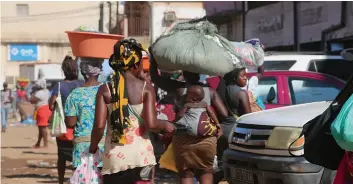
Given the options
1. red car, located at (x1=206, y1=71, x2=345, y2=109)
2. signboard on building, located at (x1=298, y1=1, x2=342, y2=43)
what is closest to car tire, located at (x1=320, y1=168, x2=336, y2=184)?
red car, located at (x1=206, y1=71, x2=345, y2=109)

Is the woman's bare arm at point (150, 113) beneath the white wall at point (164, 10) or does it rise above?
beneath

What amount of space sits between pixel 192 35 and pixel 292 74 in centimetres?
292

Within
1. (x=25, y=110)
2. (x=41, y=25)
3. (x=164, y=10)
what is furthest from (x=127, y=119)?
(x=41, y=25)

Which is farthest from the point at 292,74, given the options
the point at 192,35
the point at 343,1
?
A: the point at 343,1

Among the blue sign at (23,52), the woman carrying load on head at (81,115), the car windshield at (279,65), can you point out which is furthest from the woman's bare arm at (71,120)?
the blue sign at (23,52)

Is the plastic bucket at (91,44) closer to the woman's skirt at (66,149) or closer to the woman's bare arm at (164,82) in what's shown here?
the woman's bare arm at (164,82)

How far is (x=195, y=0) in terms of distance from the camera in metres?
31.4

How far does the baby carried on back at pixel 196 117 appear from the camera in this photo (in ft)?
18.6

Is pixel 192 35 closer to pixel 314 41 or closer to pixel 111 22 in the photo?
pixel 314 41

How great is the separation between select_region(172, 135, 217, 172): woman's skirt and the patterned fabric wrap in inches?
51.3

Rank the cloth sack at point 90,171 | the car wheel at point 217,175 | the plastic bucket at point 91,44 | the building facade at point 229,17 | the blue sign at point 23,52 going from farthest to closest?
the blue sign at point 23,52, the building facade at point 229,17, the car wheel at point 217,175, the plastic bucket at point 91,44, the cloth sack at point 90,171

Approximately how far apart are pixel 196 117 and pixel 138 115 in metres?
1.23

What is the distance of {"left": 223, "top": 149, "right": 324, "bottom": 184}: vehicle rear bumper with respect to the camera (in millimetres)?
5367

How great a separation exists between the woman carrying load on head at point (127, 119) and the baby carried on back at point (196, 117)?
1028 mm
